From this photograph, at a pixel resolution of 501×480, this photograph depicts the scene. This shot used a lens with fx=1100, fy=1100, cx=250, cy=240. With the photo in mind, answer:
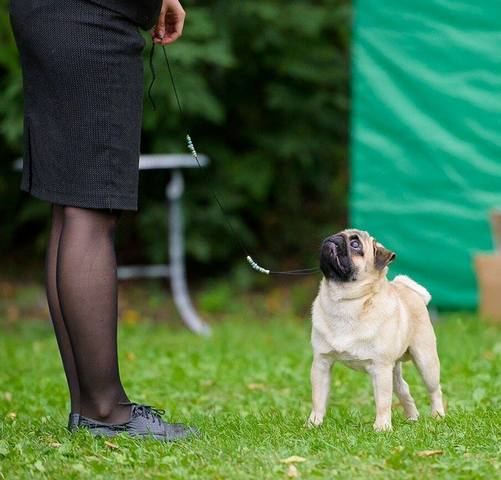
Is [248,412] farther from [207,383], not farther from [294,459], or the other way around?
[294,459]

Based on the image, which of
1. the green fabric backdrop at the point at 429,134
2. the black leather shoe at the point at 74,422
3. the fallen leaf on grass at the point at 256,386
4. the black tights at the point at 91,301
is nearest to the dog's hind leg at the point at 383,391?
the black tights at the point at 91,301

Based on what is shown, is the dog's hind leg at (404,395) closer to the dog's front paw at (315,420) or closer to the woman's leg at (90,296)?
the dog's front paw at (315,420)

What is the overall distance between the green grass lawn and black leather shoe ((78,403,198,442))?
0.20ft

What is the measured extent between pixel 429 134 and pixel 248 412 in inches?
148

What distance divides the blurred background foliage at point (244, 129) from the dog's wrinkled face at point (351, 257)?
16.8ft

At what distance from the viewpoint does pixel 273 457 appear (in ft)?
11.2

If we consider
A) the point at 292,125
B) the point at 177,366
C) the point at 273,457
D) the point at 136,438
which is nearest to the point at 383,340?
the point at 273,457

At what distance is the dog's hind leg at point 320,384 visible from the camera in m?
3.99

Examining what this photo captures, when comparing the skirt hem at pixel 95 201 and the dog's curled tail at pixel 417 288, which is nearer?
the skirt hem at pixel 95 201

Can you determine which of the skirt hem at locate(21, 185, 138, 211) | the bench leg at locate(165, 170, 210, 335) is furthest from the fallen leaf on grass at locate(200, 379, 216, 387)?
the bench leg at locate(165, 170, 210, 335)

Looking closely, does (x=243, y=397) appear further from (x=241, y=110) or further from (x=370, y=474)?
(x=241, y=110)

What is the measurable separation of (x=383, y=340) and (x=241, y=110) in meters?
6.35

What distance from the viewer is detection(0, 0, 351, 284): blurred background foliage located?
925 centimetres

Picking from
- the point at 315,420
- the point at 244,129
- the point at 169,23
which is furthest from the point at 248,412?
the point at 244,129
